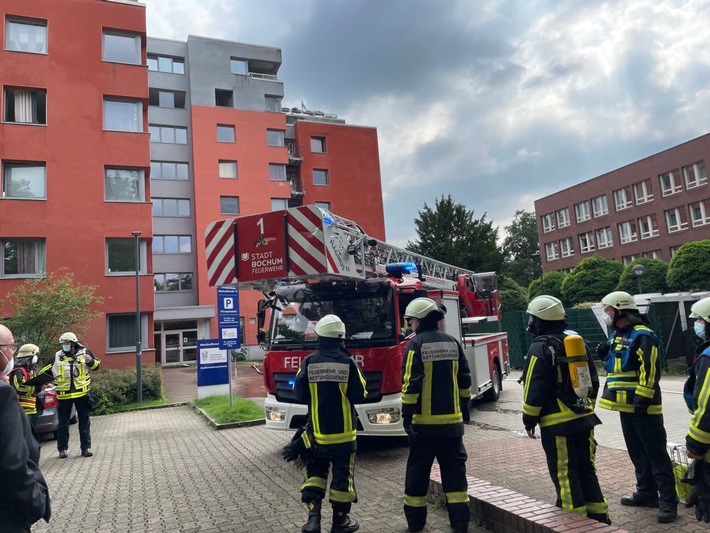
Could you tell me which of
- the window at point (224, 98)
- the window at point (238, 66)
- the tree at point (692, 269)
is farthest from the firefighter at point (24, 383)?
the window at point (238, 66)

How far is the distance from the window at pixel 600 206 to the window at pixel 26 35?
44.9 metres

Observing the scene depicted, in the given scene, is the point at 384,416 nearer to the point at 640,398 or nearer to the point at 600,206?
the point at 640,398

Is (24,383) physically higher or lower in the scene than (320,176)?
lower

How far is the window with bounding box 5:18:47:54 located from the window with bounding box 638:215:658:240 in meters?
43.7

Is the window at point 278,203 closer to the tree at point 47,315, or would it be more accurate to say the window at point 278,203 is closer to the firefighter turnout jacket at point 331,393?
the tree at point 47,315

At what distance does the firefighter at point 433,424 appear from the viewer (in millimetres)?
4434

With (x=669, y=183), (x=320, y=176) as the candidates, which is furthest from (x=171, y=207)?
(x=669, y=183)

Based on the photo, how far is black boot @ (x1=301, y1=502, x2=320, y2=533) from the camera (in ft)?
15.0

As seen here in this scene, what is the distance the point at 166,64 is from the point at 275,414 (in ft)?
121

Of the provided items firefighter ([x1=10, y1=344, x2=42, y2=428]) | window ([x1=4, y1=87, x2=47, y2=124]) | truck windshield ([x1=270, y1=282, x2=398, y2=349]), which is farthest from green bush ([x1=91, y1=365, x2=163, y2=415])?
window ([x1=4, y1=87, x2=47, y2=124])

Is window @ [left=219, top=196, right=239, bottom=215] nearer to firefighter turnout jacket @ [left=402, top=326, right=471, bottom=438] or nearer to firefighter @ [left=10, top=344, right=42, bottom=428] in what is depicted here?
firefighter @ [left=10, top=344, right=42, bottom=428]

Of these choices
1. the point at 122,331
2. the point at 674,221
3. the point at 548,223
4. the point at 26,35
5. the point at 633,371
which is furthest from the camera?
the point at 548,223

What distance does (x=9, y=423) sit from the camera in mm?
2520

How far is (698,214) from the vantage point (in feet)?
129
